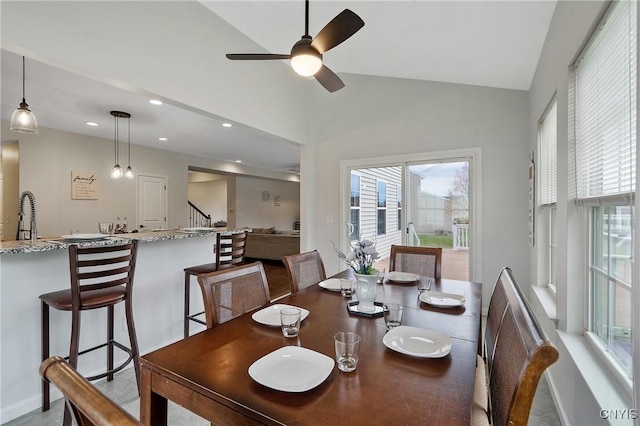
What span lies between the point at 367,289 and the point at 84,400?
1275mm

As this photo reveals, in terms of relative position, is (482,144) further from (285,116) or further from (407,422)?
(407,422)

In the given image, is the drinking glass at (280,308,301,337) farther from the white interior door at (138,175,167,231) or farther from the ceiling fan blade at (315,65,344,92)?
the white interior door at (138,175,167,231)

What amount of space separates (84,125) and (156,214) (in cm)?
224

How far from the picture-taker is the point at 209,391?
0.91 m

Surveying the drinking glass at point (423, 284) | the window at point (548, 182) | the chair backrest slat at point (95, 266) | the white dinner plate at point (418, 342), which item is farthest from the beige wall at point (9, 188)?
the window at point (548, 182)

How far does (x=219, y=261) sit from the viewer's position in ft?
9.41

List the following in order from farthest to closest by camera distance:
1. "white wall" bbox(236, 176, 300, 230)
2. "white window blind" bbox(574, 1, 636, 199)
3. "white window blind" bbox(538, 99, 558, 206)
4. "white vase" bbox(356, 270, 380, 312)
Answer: "white wall" bbox(236, 176, 300, 230) → "white window blind" bbox(538, 99, 558, 206) → "white vase" bbox(356, 270, 380, 312) → "white window blind" bbox(574, 1, 636, 199)

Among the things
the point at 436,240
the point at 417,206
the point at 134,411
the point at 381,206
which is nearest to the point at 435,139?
the point at 417,206

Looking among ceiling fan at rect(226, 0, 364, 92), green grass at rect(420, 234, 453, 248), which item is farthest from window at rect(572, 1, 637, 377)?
green grass at rect(420, 234, 453, 248)

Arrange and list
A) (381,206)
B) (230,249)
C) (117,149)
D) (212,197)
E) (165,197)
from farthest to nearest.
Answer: (212,197)
(165,197)
(117,149)
(381,206)
(230,249)

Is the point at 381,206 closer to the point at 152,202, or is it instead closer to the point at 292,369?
the point at 292,369

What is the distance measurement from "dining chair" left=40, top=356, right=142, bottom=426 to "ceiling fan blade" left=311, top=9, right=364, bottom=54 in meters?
1.88

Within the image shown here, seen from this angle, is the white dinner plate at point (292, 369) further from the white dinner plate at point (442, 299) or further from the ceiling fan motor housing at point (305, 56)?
the ceiling fan motor housing at point (305, 56)

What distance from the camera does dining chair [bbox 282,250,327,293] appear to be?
218 centimetres
